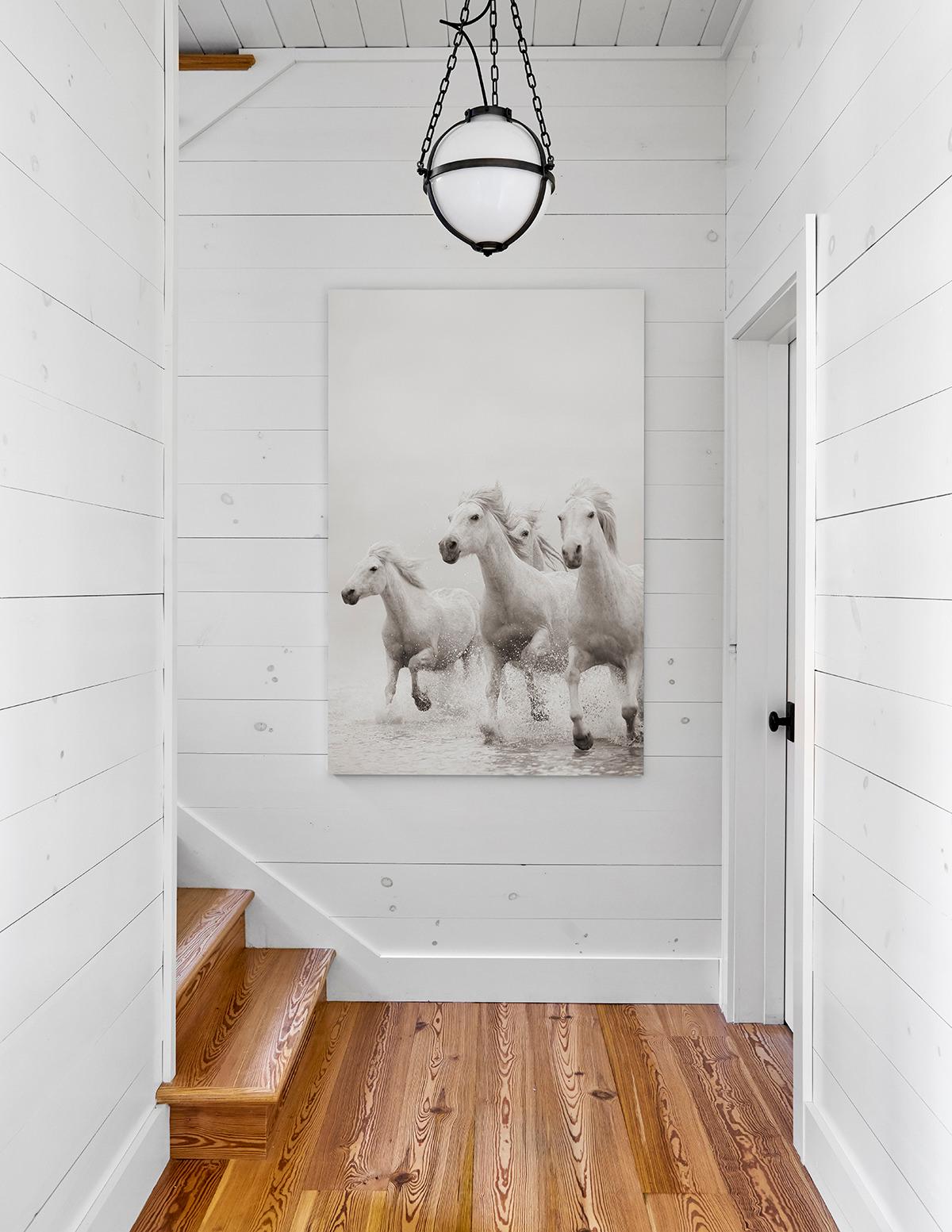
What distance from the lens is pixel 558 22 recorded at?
257 centimetres

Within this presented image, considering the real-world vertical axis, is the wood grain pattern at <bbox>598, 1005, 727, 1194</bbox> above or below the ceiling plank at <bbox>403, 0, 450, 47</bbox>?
below

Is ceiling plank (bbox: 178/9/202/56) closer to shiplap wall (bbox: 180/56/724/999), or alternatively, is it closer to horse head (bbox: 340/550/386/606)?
shiplap wall (bbox: 180/56/724/999)

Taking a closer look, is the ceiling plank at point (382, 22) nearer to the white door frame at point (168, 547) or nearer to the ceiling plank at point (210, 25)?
the ceiling plank at point (210, 25)

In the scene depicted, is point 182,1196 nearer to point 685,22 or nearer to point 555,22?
point 555,22

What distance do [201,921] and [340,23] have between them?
2.48 m

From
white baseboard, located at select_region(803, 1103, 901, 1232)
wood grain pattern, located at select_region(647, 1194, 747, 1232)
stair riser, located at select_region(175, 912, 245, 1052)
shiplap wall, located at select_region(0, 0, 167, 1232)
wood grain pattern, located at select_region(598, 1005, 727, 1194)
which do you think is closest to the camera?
shiplap wall, located at select_region(0, 0, 167, 1232)

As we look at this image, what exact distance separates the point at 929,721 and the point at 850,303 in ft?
2.64

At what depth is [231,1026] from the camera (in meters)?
2.28

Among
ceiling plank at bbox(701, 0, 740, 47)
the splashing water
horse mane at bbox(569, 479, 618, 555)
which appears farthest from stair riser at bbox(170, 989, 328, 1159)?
ceiling plank at bbox(701, 0, 740, 47)

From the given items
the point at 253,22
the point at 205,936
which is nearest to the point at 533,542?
the point at 205,936

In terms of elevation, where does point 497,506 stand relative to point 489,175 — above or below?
below

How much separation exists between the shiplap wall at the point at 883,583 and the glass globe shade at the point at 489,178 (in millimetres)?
604

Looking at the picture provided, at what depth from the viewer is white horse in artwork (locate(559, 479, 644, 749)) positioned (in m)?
2.70

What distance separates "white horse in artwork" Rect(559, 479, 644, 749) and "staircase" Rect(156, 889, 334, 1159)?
1.19 metres
